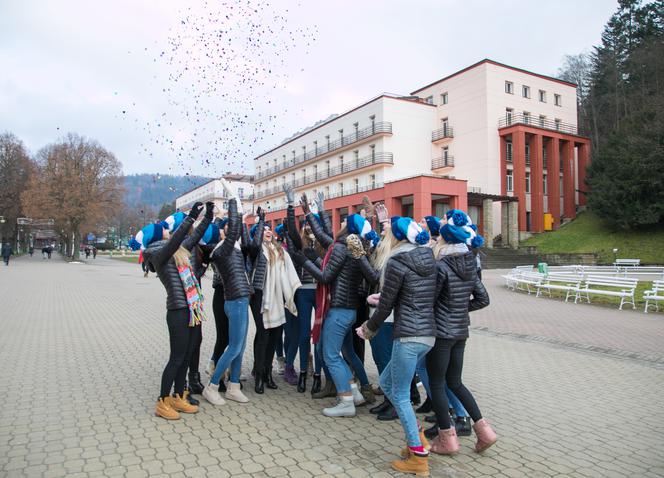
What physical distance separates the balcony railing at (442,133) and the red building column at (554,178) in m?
9.49

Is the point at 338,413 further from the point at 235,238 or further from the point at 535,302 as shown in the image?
the point at 535,302

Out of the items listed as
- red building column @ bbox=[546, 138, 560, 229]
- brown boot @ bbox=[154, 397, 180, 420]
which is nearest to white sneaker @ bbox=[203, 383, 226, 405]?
brown boot @ bbox=[154, 397, 180, 420]

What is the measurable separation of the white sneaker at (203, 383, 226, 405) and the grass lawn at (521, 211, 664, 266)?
33219 mm

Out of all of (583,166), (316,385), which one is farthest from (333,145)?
(316,385)

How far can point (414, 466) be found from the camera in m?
3.50

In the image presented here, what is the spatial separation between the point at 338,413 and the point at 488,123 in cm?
4160

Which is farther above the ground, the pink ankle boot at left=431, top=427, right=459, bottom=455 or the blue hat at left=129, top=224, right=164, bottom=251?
the blue hat at left=129, top=224, right=164, bottom=251

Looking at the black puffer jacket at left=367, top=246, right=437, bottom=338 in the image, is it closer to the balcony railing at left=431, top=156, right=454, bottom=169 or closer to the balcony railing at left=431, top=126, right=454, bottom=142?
the balcony railing at left=431, top=156, right=454, bottom=169

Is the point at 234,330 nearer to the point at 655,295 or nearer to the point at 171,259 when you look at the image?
the point at 171,259

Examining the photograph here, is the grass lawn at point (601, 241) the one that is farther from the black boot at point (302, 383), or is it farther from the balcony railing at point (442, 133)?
the black boot at point (302, 383)

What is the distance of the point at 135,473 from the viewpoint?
135 inches

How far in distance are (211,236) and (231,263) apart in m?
0.39

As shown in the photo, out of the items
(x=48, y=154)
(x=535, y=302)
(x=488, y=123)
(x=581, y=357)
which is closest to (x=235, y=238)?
(x=581, y=357)

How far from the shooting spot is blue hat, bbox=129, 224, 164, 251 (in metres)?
4.61
